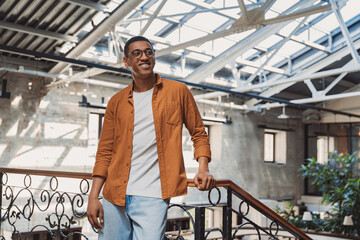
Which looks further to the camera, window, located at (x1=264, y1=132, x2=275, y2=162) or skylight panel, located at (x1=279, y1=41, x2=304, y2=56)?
window, located at (x1=264, y1=132, x2=275, y2=162)

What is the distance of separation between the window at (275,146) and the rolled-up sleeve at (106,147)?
13442 mm

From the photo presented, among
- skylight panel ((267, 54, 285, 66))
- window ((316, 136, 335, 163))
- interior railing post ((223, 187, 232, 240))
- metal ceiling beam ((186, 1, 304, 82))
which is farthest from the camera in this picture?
window ((316, 136, 335, 163))

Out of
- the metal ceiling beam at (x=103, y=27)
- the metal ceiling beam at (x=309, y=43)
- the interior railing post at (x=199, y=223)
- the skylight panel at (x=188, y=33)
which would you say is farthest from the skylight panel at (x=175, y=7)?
the interior railing post at (x=199, y=223)

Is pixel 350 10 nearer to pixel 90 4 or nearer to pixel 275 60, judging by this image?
pixel 275 60

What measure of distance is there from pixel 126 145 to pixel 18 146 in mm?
7761

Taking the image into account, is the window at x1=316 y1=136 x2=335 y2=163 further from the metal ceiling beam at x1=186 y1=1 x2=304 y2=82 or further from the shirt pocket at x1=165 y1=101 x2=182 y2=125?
the shirt pocket at x1=165 y1=101 x2=182 y2=125

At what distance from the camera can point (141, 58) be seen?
1649mm

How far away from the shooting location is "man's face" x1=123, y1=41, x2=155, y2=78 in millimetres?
1651

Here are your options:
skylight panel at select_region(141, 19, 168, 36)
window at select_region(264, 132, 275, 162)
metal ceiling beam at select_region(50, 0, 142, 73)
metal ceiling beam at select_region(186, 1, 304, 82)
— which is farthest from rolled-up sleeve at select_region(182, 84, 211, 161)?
window at select_region(264, 132, 275, 162)

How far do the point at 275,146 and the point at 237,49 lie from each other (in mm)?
6824

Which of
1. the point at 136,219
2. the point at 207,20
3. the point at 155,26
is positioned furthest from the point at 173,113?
the point at 207,20

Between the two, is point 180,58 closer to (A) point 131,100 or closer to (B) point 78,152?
(B) point 78,152

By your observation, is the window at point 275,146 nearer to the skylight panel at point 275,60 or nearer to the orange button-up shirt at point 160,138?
the skylight panel at point 275,60

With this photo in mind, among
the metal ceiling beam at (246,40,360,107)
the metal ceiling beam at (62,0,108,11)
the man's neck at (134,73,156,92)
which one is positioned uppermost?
the metal ceiling beam at (246,40,360,107)
